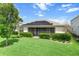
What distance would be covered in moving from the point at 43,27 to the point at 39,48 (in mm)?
516

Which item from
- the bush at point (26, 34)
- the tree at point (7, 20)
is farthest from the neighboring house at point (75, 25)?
the tree at point (7, 20)

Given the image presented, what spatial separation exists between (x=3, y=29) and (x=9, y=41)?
325 millimetres

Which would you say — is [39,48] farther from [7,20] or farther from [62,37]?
[7,20]

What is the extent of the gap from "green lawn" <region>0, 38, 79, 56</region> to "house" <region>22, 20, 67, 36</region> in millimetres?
227

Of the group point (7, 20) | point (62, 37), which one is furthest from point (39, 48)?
point (7, 20)

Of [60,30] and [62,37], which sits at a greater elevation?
[60,30]

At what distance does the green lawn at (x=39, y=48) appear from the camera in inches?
335

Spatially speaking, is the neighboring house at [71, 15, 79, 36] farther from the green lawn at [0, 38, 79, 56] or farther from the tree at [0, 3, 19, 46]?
the tree at [0, 3, 19, 46]

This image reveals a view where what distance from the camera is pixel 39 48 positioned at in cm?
859

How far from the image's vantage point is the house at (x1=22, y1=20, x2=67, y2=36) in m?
8.62

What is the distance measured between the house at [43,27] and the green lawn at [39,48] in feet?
0.75

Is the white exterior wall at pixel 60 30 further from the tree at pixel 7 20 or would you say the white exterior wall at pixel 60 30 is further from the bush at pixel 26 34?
the tree at pixel 7 20

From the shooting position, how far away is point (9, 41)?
8.62m

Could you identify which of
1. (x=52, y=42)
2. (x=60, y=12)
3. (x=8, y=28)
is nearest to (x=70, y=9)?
(x=60, y=12)
